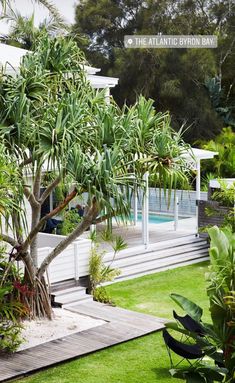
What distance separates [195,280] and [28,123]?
7.35 m

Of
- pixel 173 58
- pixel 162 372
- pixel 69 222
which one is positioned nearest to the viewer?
pixel 162 372

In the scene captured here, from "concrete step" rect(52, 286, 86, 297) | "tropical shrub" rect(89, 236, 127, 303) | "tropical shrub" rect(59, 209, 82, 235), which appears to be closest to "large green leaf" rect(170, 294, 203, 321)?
"concrete step" rect(52, 286, 86, 297)

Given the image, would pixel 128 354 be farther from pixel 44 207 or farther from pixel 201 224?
pixel 44 207

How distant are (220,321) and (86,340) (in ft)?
15.1

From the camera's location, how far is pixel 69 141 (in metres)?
11.3

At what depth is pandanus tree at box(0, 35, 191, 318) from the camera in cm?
1105

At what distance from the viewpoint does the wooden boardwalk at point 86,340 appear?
11.0 meters

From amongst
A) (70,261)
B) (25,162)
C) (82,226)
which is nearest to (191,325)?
(82,226)

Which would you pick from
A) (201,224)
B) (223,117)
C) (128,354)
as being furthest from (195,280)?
(223,117)

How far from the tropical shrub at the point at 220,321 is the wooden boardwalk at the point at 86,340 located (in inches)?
136

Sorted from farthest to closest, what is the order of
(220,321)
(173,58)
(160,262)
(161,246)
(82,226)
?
(173,58) → (161,246) → (160,262) → (82,226) → (220,321)

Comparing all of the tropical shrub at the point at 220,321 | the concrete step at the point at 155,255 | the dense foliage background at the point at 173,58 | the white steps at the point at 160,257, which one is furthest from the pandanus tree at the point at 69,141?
the dense foliage background at the point at 173,58

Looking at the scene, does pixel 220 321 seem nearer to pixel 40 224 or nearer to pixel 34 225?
pixel 40 224

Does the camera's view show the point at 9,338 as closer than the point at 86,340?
Yes
